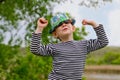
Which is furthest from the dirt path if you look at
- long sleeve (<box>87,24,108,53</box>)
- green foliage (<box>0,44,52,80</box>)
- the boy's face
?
the boy's face

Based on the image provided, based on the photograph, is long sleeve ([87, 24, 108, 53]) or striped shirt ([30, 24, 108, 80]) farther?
long sleeve ([87, 24, 108, 53])

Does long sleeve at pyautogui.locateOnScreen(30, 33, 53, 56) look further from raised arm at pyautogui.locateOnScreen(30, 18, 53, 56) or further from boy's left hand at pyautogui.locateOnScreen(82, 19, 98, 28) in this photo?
boy's left hand at pyautogui.locateOnScreen(82, 19, 98, 28)

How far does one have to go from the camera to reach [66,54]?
5250 mm

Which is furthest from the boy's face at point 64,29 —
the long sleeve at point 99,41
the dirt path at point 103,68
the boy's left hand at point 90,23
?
the dirt path at point 103,68

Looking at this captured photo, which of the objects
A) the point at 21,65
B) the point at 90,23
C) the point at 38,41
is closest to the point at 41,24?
the point at 38,41

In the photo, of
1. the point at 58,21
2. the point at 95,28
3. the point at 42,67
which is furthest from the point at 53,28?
the point at 42,67

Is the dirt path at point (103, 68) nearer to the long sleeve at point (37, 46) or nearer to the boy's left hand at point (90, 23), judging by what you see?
the boy's left hand at point (90, 23)

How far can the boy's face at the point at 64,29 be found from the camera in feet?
17.2

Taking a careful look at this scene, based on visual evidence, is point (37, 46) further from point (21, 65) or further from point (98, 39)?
point (21, 65)

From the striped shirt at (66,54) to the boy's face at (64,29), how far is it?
0.10 meters

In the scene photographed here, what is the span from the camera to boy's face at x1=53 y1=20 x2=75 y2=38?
17.2 feet

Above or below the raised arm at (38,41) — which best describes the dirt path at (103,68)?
Result: below

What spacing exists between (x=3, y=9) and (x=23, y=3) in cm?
55

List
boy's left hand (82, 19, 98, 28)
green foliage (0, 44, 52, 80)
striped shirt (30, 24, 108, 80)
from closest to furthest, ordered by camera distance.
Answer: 1. striped shirt (30, 24, 108, 80)
2. boy's left hand (82, 19, 98, 28)
3. green foliage (0, 44, 52, 80)
